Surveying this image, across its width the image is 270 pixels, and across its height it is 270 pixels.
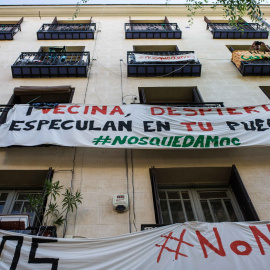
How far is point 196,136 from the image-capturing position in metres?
9.28

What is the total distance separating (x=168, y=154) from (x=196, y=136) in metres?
1.23

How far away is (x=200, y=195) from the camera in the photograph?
9383 mm

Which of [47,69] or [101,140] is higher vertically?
[47,69]

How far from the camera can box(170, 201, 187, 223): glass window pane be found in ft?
28.0

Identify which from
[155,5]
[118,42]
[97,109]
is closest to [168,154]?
[97,109]

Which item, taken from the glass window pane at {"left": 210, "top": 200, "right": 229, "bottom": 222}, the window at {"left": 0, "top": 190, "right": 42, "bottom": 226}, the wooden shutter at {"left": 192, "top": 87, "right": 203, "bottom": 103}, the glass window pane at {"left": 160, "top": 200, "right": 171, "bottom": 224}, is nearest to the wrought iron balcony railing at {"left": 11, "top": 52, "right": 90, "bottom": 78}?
the wooden shutter at {"left": 192, "top": 87, "right": 203, "bottom": 103}

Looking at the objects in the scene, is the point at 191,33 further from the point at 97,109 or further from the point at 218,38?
the point at 97,109

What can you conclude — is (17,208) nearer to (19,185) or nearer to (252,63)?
(19,185)

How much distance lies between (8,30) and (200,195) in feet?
57.0

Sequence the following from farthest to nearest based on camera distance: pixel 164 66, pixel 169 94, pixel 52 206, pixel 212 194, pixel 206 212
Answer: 1. pixel 164 66
2. pixel 169 94
3. pixel 212 194
4. pixel 206 212
5. pixel 52 206

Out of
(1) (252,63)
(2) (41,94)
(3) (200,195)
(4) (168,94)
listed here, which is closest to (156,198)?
(3) (200,195)

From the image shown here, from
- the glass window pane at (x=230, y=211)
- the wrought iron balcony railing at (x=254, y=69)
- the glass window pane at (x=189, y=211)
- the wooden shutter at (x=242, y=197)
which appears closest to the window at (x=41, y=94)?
the glass window pane at (x=189, y=211)

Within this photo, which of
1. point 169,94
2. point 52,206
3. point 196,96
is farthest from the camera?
point 169,94

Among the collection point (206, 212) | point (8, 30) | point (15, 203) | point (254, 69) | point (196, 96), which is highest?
point (8, 30)
